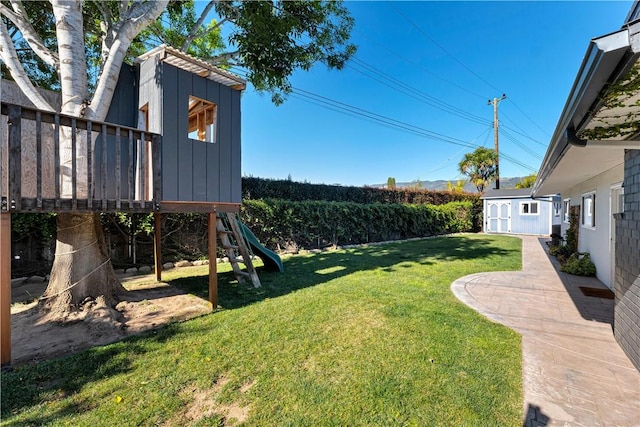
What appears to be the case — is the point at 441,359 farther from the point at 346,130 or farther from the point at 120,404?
the point at 346,130

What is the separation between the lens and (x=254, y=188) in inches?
457

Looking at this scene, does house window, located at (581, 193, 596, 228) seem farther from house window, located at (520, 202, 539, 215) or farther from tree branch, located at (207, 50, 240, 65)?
house window, located at (520, 202, 539, 215)

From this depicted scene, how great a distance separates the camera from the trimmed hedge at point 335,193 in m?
11.8

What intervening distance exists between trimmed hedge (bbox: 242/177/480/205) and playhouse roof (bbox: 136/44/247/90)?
21.6 feet

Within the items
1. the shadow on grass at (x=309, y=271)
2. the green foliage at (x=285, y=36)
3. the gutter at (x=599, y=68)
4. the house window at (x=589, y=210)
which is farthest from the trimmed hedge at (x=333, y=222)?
the gutter at (x=599, y=68)

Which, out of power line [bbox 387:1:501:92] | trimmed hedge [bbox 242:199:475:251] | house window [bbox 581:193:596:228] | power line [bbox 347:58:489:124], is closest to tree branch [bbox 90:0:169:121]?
trimmed hedge [bbox 242:199:475:251]

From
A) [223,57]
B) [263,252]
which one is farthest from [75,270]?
[223,57]

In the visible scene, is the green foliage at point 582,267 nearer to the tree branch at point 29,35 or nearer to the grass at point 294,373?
the grass at point 294,373

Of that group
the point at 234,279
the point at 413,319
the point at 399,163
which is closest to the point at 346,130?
the point at 399,163

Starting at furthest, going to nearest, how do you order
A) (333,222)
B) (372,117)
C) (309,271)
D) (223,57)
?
(372,117) → (333,222) → (309,271) → (223,57)

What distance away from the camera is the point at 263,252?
7.04 meters

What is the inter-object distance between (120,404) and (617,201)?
7.93 m

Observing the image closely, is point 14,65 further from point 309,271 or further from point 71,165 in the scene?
point 309,271

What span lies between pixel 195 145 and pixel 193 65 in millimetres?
1178
